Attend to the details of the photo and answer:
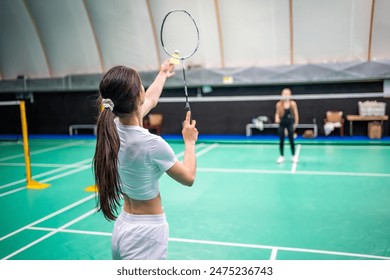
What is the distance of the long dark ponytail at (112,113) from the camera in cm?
216

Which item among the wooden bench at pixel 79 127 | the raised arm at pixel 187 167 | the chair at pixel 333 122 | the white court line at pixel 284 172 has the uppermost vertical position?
the raised arm at pixel 187 167

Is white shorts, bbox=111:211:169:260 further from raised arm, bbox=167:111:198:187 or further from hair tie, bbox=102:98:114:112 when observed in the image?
hair tie, bbox=102:98:114:112

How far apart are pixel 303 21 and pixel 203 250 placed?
35.8ft

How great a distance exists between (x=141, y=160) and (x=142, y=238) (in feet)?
1.53

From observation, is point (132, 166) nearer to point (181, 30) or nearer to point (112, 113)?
point (112, 113)

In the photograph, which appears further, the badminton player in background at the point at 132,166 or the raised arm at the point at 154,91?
the raised arm at the point at 154,91

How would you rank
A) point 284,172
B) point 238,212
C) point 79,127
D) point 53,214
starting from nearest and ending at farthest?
point 238,212, point 53,214, point 284,172, point 79,127

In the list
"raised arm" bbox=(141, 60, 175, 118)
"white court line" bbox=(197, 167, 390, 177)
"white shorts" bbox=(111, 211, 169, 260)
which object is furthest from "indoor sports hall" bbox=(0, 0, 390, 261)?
"white shorts" bbox=(111, 211, 169, 260)

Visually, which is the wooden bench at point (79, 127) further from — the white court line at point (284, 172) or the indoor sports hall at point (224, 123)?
the white court line at point (284, 172)

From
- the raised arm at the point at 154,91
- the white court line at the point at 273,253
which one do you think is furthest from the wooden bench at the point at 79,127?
the raised arm at the point at 154,91

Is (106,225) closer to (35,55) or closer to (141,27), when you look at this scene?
(141,27)

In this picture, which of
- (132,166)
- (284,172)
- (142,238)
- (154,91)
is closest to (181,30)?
(284,172)

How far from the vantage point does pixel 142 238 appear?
7.45 feet

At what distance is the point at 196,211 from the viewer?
616 centimetres
